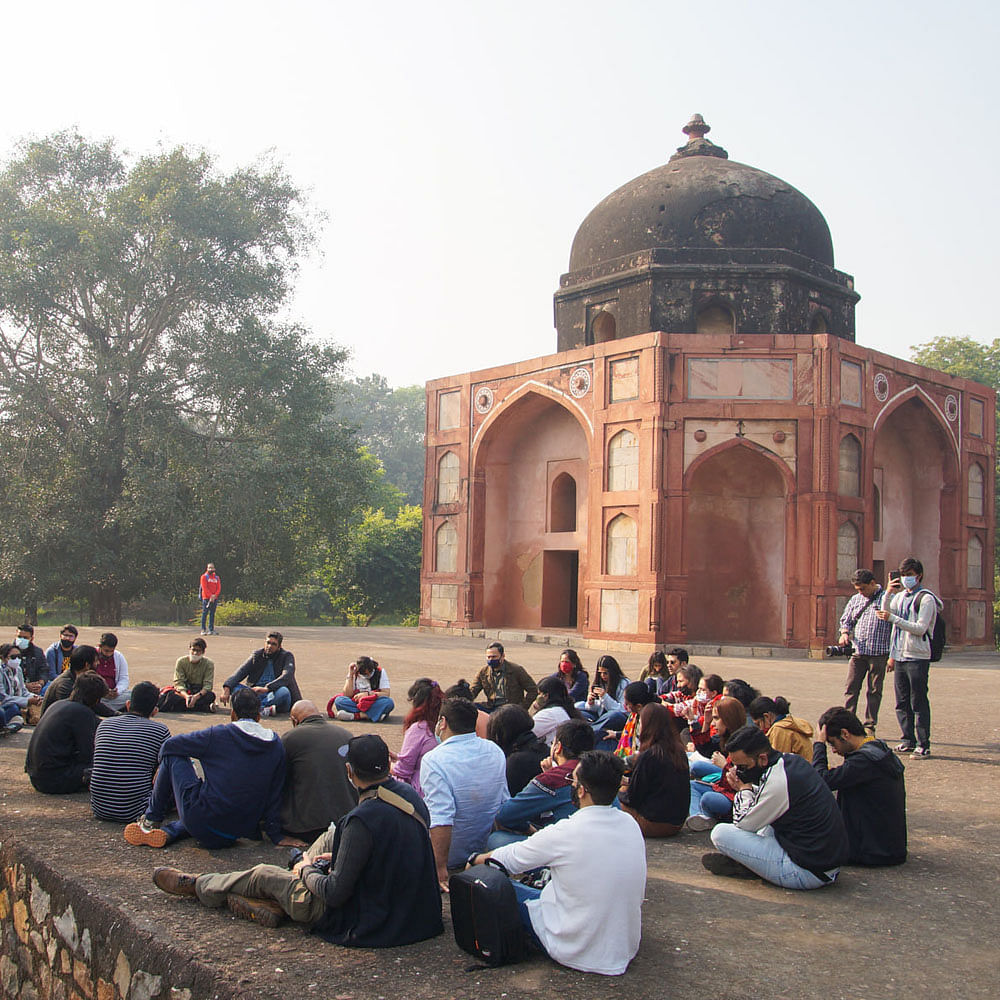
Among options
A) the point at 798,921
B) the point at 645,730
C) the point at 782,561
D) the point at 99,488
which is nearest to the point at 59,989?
the point at 645,730

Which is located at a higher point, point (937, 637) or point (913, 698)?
point (937, 637)

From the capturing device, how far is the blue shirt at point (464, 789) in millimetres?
4332

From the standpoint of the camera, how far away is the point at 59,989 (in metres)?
4.52

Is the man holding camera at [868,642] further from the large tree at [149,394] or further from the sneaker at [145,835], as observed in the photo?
the large tree at [149,394]

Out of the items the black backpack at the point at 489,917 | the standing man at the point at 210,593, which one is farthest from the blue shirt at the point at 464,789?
the standing man at the point at 210,593

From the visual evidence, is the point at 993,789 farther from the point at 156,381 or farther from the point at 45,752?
the point at 156,381

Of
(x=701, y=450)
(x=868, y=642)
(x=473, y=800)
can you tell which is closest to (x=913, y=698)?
(x=868, y=642)

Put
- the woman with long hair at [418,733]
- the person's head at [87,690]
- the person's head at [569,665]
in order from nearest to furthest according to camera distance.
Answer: the woman with long hair at [418,733] < the person's head at [87,690] < the person's head at [569,665]

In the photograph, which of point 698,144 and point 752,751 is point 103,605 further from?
point 752,751

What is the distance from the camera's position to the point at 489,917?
345cm

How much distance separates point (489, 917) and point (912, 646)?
489 cm

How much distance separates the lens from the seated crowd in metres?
3.50

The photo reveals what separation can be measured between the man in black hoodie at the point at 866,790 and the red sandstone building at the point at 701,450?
11.1 m

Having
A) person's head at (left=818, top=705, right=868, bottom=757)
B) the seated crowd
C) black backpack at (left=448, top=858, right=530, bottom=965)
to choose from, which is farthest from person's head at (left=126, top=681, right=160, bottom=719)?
person's head at (left=818, top=705, right=868, bottom=757)
